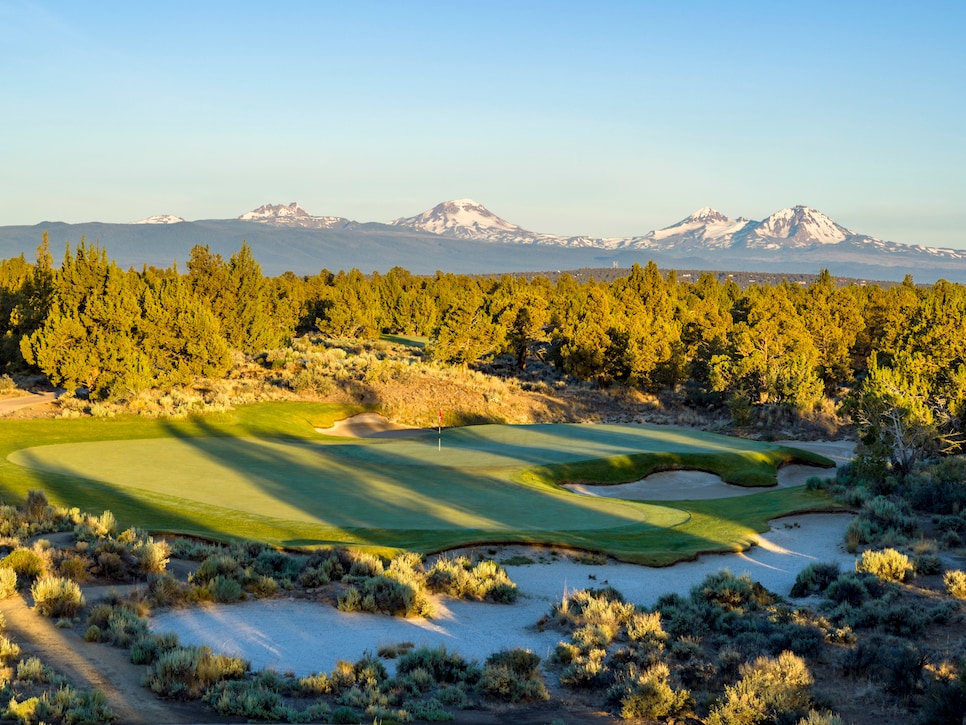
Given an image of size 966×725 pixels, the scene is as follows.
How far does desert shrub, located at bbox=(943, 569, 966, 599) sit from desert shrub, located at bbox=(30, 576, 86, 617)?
1473 centimetres

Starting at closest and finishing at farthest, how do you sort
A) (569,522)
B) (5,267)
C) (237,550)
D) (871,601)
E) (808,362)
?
1. (871,601)
2. (237,550)
3. (569,522)
4. (808,362)
5. (5,267)

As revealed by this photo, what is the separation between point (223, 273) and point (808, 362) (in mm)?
38418

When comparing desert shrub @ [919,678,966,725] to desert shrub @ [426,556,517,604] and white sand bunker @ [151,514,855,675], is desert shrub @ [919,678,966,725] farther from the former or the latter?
desert shrub @ [426,556,517,604]

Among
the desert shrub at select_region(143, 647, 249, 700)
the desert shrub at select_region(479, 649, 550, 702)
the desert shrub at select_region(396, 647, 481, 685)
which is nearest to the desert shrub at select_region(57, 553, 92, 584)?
the desert shrub at select_region(143, 647, 249, 700)

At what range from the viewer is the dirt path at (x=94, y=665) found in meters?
9.62

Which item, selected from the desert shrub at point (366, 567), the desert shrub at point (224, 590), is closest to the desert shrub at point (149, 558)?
the desert shrub at point (224, 590)

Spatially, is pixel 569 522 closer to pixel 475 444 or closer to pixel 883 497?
pixel 883 497

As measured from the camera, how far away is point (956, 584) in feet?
50.1

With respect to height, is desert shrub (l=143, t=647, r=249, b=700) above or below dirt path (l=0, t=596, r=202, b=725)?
above

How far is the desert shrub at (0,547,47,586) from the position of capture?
14.0 m

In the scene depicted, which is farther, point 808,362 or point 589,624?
point 808,362

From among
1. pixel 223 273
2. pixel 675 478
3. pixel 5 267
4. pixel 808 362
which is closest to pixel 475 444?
pixel 675 478

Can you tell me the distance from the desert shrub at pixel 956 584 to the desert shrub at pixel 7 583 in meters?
15.9

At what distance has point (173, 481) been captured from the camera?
24.2 metres
